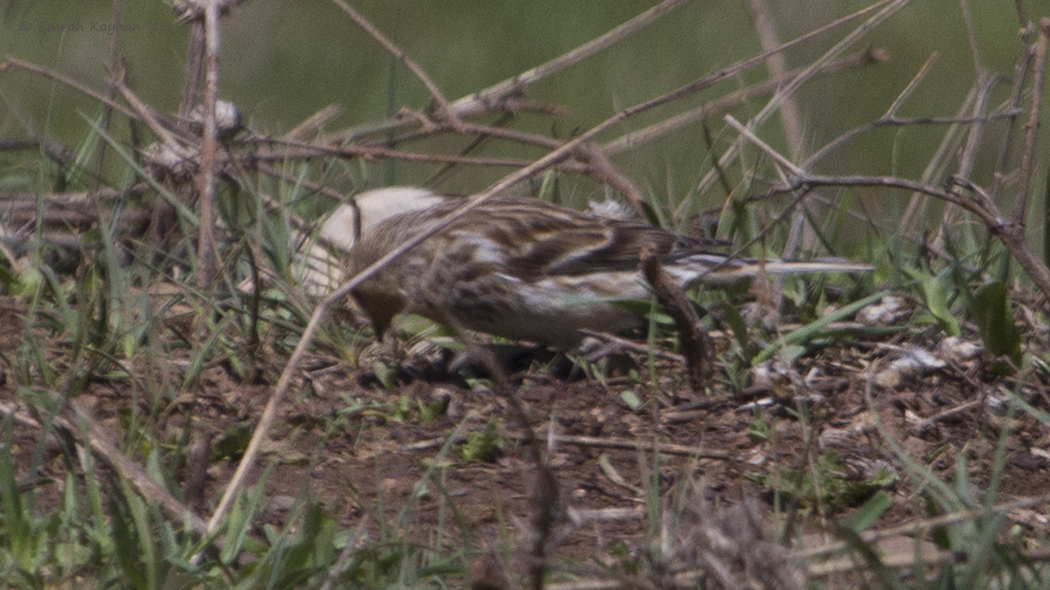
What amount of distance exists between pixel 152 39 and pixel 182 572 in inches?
328

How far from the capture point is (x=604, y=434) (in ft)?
12.8

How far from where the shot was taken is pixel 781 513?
130 inches

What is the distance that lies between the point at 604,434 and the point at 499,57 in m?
7.69

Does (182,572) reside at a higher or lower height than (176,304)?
lower

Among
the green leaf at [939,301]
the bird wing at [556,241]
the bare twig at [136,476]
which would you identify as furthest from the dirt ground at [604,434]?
the bird wing at [556,241]

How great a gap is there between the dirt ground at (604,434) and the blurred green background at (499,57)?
468cm

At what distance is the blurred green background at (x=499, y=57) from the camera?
969cm

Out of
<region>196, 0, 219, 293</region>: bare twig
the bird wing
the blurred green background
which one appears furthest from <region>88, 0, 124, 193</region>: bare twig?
the blurred green background

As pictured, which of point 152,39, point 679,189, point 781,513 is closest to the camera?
point 781,513

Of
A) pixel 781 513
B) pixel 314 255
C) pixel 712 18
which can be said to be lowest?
pixel 781 513

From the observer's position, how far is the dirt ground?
3.36 meters

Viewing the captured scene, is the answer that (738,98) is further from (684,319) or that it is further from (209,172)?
(209,172)

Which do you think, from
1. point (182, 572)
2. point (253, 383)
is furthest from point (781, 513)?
point (253, 383)

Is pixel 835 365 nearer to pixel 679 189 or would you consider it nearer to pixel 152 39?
pixel 679 189
